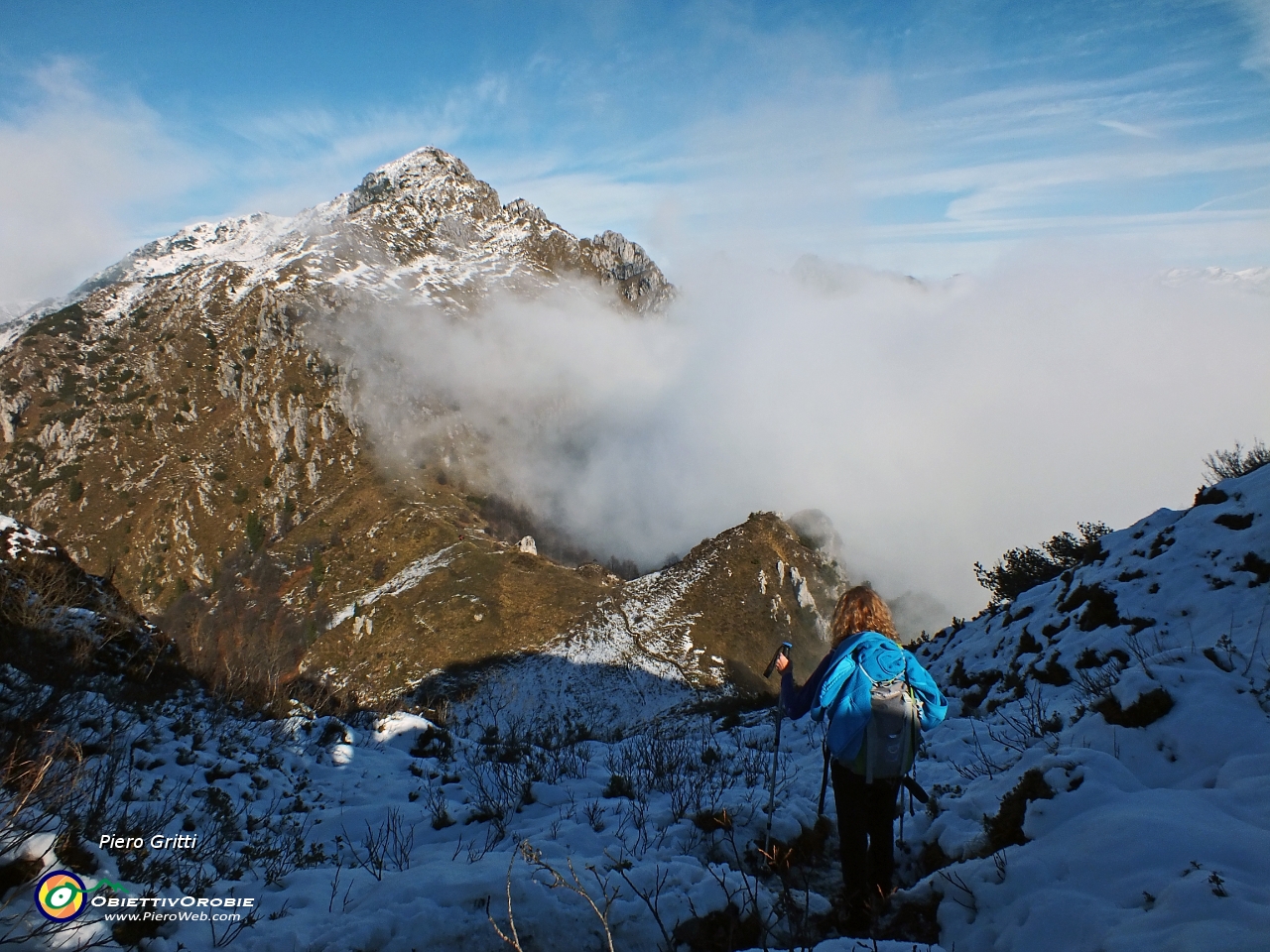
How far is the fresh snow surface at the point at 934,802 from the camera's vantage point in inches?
139

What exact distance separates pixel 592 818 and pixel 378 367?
101383mm

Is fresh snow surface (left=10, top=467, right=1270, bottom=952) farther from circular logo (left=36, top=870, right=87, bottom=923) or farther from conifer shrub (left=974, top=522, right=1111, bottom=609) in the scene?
conifer shrub (left=974, top=522, right=1111, bottom=609)

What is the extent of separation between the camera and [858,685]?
15.7 ft

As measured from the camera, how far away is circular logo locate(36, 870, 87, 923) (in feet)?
10.9

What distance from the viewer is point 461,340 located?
113812 millimetres

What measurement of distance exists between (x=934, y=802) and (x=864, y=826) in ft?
4.84

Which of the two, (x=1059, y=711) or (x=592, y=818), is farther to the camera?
(x=1059, y=711)

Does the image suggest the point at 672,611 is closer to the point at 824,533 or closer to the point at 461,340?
the point at 824,533

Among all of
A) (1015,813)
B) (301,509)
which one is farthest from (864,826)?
(301,509)

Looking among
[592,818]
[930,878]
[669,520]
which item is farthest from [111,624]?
[669,520]

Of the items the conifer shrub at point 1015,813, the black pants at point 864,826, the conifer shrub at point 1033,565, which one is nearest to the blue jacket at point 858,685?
the black pants at point 864,826

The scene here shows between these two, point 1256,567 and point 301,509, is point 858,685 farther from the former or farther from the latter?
point 301,509

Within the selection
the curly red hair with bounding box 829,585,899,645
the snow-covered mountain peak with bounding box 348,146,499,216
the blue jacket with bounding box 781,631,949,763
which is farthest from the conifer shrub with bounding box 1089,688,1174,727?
→ the snow-covered mountain peak with bounding box 348,146,499,216

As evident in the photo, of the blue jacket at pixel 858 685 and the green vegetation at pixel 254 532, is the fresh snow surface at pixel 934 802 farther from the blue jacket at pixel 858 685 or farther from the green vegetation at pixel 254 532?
the green vegetation at pixel 254 532
